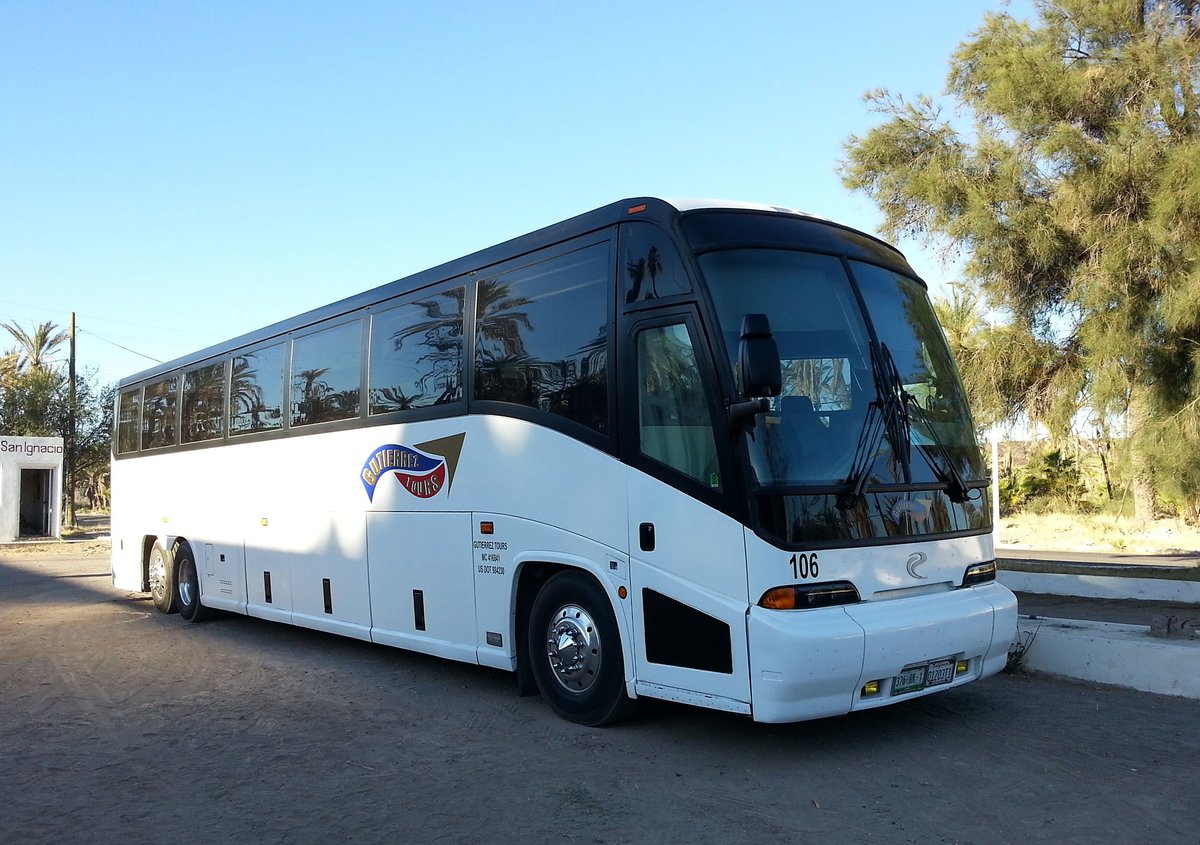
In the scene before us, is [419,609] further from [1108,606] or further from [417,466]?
[1108,606]

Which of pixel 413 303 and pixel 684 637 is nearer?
pixel 684 637

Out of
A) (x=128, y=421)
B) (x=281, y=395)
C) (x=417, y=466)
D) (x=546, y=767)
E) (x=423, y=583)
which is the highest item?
(x=128, y=421)

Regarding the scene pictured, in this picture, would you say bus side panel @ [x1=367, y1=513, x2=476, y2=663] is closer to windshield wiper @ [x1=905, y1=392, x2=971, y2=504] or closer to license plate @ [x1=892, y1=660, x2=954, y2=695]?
license plate @ [x1=892, y1=660, x2=954, y2=695]

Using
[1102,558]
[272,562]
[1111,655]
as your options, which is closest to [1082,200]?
[1102,558]

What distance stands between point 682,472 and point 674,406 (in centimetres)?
43

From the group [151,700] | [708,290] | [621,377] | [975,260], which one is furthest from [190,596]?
[975,260]

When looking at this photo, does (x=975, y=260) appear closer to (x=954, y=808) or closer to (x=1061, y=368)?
(x=1061, y=368)

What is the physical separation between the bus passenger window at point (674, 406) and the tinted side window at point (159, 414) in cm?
957

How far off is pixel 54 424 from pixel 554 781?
4299 centimetres

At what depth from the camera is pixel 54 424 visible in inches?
1673

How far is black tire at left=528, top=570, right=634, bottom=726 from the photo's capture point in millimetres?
6770

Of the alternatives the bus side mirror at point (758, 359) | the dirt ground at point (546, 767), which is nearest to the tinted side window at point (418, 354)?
the dirt ground at point (546, 767)

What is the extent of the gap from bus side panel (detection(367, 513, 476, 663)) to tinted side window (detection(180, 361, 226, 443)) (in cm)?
430

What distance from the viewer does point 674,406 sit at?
638cm
